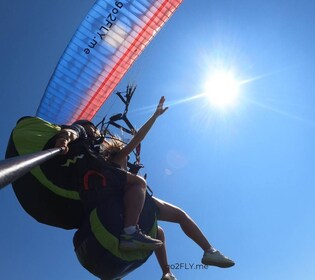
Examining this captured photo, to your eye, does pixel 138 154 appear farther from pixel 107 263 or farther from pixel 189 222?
pixel 107 263

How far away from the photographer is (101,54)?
314 inches

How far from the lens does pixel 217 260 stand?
3664 millimetres

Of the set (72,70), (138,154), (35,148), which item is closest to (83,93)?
(72,70)

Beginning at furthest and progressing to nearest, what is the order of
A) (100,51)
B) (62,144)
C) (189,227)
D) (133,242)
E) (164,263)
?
1. (100,51)
2. (164,263)
3. (189,227)
4. (133,242)
5. (62,144)

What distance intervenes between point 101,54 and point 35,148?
18.1 ft

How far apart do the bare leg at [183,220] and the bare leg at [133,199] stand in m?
0.83

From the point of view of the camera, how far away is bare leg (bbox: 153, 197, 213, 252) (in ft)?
12.6

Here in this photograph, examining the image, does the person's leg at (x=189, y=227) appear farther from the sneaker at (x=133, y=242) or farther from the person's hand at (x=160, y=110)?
the sneaker at (x=133, y=242)

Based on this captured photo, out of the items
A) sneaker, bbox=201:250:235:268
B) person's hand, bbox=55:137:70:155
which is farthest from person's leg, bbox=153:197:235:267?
person's hand, bbox=55:137:70:155

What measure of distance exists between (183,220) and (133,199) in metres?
1.18

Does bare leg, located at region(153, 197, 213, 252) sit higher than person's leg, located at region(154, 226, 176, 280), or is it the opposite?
bare leg, located at region(153, 197, 213, 252)

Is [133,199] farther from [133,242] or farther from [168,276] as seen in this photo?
[168,276]

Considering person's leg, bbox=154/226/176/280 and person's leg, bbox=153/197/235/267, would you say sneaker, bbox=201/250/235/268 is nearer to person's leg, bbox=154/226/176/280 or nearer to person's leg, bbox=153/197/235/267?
person's leg, bbox=153/197/235/267

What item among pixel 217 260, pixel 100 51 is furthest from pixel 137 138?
pixel 100 51
